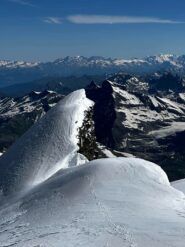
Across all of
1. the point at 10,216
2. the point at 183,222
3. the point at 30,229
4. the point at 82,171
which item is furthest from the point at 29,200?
the point at 183,222

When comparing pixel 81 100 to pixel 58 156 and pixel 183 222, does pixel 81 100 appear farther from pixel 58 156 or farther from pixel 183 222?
pixel 183 222

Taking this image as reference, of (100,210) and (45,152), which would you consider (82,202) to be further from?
(45,152)

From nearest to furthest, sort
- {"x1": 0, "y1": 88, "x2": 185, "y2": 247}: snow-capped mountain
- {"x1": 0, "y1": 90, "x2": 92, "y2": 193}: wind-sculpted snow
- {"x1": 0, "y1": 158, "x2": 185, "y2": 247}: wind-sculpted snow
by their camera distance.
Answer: {"x1": 0, "y1": 158, "x2": 185, "y2": 247}: wind-sculpted snow → {"x1": 0, "y1": 88, "x2": 185, "y2": 247}: snow-capped mountain → {"x1": 0, "y1": 90, "x2": 92, "y2": 193}: wind-sculpted snow

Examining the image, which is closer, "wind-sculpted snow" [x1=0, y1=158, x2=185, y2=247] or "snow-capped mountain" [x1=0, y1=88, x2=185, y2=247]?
"wind-sculpted snow" [x1=0, y1=158, x2=185, y2=247]

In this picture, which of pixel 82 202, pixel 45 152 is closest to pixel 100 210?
pixel 82 202

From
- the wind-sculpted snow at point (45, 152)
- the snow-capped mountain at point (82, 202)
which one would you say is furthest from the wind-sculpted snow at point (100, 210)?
the wind-sculpted snow at point (45, 152)

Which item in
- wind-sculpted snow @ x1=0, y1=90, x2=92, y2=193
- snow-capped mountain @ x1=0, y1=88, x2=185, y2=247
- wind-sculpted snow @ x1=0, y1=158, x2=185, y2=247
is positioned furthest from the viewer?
wind-sculpted snow @ x1=0, y1=90, x2=92, y2=193

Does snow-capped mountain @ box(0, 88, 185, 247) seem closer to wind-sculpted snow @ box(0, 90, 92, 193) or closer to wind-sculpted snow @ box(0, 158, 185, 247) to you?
wind-sculpted snow @ box(0, 158, 185, 247)

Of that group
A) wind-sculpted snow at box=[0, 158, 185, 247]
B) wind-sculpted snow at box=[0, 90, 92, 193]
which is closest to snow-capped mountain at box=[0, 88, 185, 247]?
wind-sculpted snow at box=[0, 158, 185, 247]
